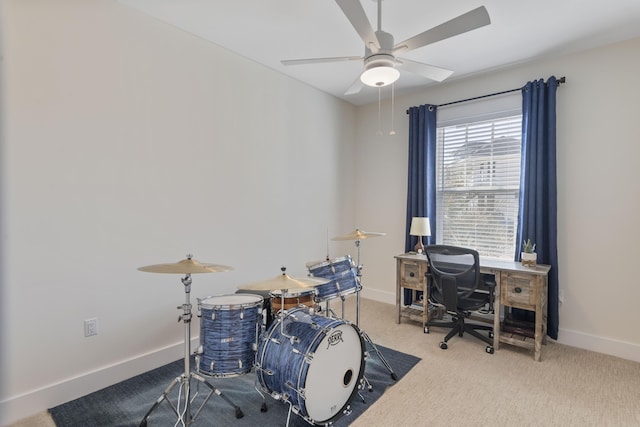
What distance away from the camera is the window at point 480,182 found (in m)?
3.27

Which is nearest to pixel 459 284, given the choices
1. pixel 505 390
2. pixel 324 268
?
pixel 505 390

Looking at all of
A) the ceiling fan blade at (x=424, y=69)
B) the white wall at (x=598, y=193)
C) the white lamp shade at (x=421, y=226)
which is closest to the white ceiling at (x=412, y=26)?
the white wall at (x=598, y=193)

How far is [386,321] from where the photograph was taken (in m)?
3.54

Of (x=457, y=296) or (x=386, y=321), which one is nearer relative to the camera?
(x=457, y=296)

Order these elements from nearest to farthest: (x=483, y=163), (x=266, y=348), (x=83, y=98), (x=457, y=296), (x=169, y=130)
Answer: (x=266, y=348), (x=83, y=98), (x=169, y=130), (x=457, y=296), (x=483, y=163)

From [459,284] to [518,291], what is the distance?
47 centimetres

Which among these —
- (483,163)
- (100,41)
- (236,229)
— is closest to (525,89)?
(483,163)

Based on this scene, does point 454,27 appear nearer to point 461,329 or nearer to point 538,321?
point 538,321

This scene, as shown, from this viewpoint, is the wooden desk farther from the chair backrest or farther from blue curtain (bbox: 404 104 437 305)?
blue curtain (bbox: 404 104 437 305)

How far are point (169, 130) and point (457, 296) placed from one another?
111 inches

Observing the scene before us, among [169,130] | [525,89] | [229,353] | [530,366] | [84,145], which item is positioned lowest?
[530,366]

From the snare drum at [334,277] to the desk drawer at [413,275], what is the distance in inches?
43.1

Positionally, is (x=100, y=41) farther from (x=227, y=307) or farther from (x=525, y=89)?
(x=525, y=89)

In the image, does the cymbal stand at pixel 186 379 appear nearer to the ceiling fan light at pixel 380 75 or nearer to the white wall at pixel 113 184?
the white wall at pixel 113 184
